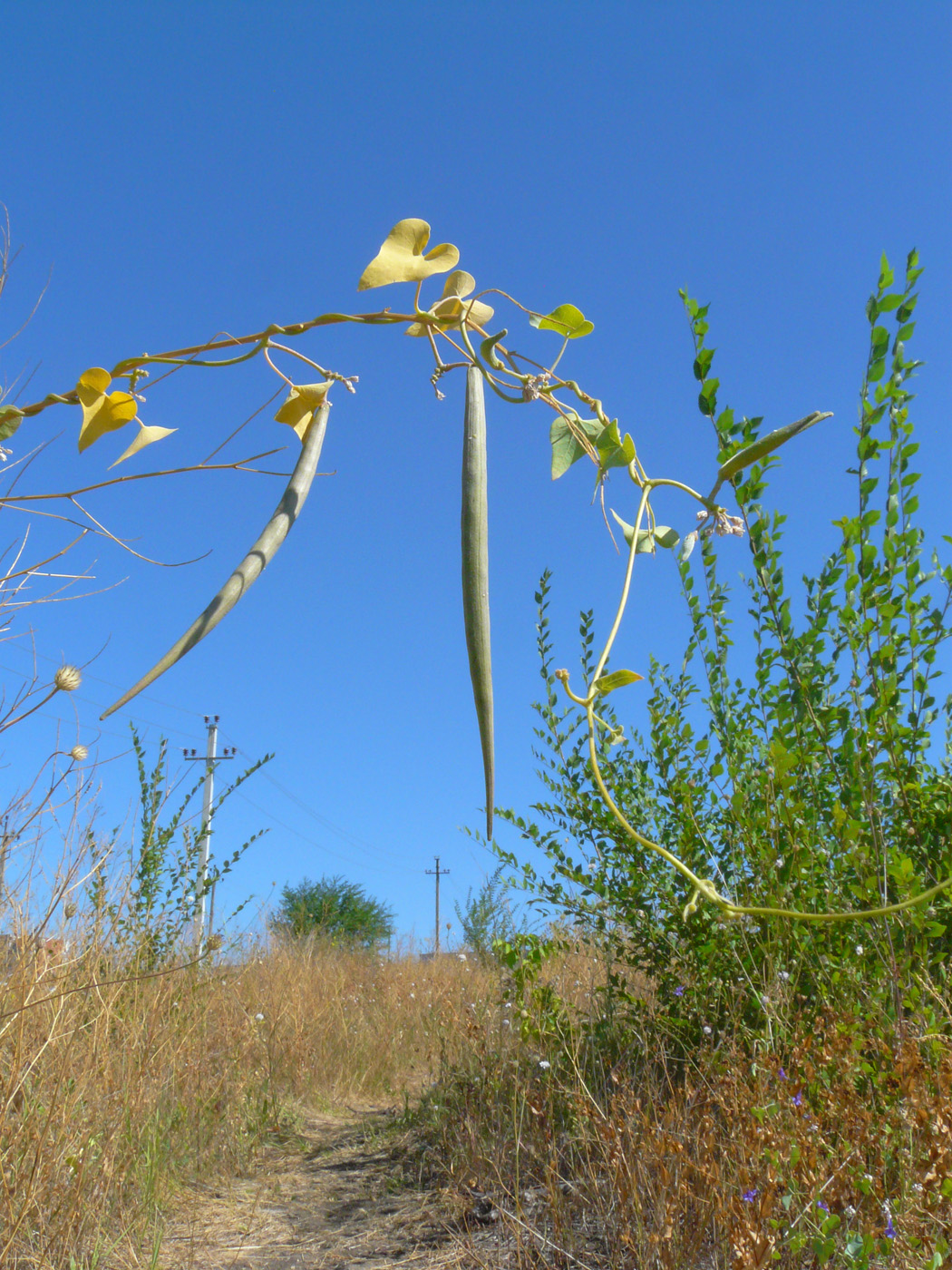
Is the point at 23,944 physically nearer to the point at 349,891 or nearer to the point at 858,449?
the point at 858,449

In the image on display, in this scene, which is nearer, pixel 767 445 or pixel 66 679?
pixel 767 445

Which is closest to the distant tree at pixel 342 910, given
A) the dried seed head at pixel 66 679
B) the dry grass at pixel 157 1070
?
the dry grass at pixel 157 1070

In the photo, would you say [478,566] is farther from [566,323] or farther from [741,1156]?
[741,1156]

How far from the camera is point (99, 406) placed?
0.41 metres

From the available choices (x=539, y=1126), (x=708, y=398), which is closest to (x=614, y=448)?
(x=708, y=398)

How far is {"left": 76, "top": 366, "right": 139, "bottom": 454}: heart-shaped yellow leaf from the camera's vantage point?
1.34ft

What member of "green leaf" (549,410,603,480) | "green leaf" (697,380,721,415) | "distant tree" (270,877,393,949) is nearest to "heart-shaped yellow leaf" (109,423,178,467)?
"green leaf" (549,410,603,480)

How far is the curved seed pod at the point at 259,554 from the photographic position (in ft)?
0.96

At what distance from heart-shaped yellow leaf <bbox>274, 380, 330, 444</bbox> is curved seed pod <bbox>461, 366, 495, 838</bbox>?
11 cm

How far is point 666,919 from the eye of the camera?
66.9 inches

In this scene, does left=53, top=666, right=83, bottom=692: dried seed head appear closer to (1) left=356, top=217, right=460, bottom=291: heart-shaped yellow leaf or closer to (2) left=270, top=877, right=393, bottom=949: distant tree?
(1) left=356, top=217, right=460, bottom=291: heart-shaped yellow leaf

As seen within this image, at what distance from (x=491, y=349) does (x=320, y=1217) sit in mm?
2440

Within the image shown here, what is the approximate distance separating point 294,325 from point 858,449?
103cm

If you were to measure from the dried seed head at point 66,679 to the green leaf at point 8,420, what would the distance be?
331mm
